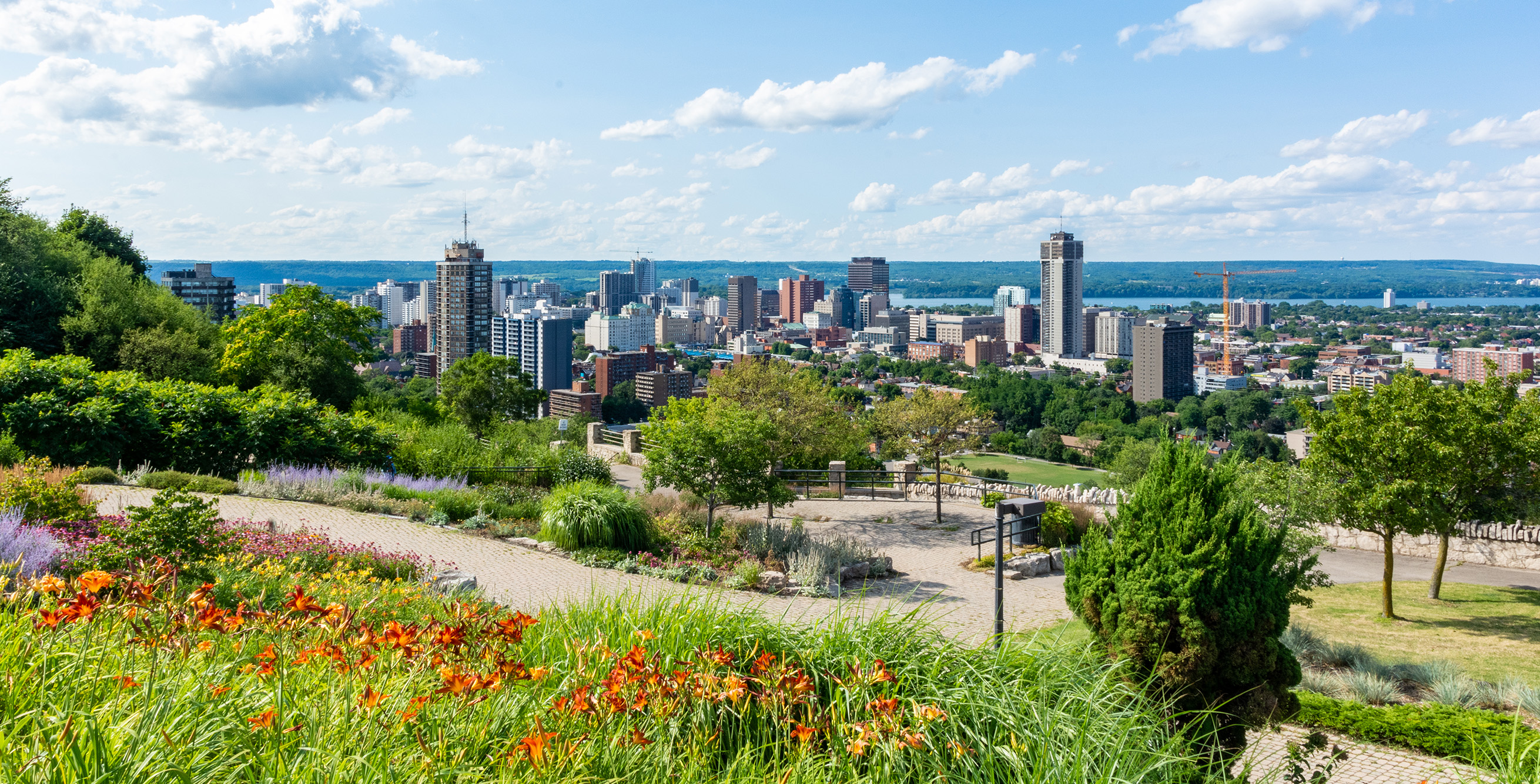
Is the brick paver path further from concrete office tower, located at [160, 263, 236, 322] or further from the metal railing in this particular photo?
concrete office tower, located at [160, 263, 236, 322]

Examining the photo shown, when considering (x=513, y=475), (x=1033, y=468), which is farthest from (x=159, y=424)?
(x=1033, y=468)

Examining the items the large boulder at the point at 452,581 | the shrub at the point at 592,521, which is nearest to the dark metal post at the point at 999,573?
the large boulder at the point at 452,581

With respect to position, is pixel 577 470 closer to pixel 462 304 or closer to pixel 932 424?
pixel 932 424

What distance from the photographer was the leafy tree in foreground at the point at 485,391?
1326 inches

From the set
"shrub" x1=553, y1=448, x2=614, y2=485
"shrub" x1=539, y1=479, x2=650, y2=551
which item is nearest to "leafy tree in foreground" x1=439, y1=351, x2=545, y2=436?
"shrub" x1=553, y1=448, x2=614, y2=485

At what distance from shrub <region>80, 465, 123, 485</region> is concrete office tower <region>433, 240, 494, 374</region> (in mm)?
109469

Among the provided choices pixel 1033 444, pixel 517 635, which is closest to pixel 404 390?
pixel 1033 444

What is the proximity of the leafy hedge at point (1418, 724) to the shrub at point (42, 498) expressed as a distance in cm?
1087

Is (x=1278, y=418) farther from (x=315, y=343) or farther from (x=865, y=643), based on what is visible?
(x=865, y=643)

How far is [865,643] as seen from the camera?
457 cm

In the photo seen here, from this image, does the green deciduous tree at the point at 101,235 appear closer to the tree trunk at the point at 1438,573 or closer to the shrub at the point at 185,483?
the shrub at the point at 185,483

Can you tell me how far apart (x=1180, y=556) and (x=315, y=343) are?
2650 cm

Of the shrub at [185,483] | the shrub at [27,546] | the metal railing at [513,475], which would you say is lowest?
the metal railing at [513,475]

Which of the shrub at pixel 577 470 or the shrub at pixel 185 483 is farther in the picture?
the shrub at pixel 577 470
